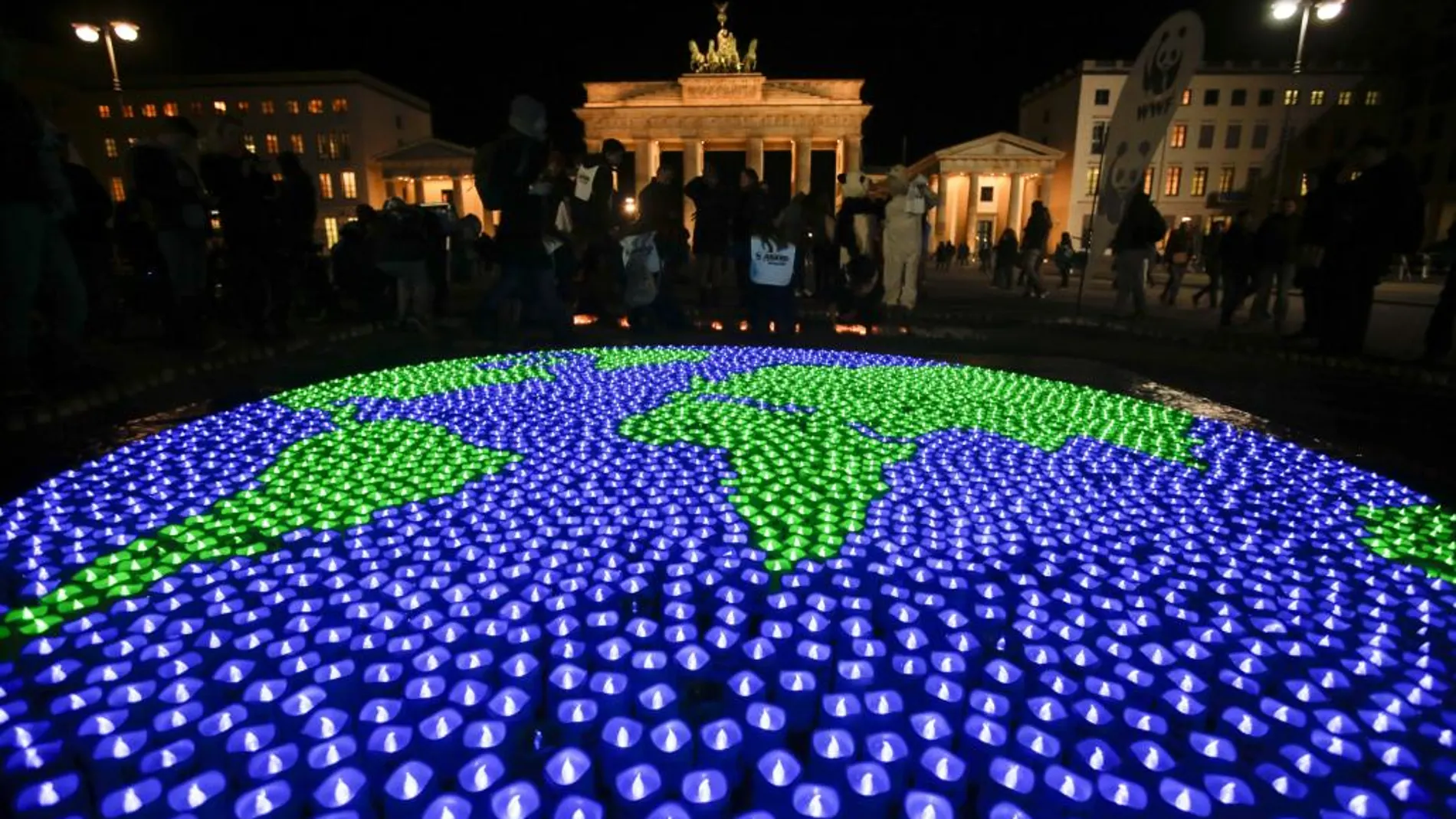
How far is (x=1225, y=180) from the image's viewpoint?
59688 mm

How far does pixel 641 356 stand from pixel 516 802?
18.8 feet

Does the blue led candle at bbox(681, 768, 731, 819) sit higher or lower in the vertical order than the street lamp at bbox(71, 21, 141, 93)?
lower

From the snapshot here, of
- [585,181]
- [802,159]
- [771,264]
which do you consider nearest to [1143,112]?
[771,264]

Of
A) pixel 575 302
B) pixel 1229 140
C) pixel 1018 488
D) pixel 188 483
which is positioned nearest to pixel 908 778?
pixel 1018 488

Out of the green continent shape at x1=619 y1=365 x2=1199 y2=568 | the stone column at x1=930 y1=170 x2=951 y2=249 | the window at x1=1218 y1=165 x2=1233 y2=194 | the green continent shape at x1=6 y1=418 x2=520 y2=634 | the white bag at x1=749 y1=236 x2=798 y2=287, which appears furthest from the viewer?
the stone column at x1=930 y1=170 x2=951 y2=249

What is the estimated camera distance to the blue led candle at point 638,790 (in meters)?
1.45

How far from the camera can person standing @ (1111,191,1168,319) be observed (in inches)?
399

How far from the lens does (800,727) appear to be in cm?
179

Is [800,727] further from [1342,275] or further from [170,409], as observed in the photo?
[1342,275]

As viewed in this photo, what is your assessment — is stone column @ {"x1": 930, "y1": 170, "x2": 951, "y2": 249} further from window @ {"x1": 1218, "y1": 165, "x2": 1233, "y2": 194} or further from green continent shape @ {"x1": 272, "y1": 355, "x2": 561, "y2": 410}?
green continent shape @ {"x1": 272, "y1": 355, "x2": 561, "y2": 410}

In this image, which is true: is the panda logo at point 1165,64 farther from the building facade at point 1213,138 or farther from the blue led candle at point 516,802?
the building facade at point 1213,138

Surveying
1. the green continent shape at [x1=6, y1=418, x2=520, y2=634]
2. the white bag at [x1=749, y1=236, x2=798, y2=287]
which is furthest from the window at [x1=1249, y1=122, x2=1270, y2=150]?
the green continent shape at [x1=6, y1=418, x2=520, y2=634]

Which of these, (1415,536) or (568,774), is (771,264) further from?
(568,774)

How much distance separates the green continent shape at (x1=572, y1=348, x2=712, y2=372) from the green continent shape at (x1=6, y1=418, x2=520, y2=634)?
2.30 m
